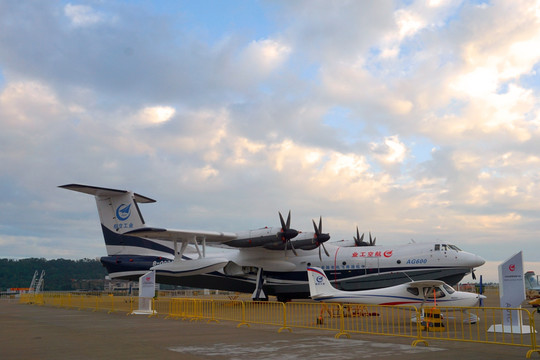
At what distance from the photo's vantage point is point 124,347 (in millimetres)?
12094

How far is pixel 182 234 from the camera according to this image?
91.0 ft

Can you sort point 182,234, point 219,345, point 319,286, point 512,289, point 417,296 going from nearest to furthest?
1. point 219,345
2. point 512,289
3. point 417,296
4. point 319,286
5. point 182,234

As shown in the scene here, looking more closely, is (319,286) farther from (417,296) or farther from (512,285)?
(512,285)

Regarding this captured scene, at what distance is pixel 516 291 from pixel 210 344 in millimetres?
8828

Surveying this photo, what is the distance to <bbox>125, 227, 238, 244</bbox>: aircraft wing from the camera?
88.0ft

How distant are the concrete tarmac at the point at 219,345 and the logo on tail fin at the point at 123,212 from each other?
13.9 metres

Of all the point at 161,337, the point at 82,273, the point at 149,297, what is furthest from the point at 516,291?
the point at 82,273

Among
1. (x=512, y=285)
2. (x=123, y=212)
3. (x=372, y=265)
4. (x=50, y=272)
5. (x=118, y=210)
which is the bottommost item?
(x=50, y=272)

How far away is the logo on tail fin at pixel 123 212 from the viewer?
1214 inches

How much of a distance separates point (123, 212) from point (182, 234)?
554cm

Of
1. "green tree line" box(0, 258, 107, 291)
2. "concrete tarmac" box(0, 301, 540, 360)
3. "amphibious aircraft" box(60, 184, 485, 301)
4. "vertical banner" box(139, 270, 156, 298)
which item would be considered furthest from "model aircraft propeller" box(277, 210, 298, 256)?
"green tree line" box(0, 258, 107, 291)

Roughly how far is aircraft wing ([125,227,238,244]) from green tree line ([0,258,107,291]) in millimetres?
129165

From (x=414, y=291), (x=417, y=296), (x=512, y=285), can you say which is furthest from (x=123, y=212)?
(x=512, y=285)

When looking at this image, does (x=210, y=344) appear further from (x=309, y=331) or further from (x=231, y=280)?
(x=231, y=280)
